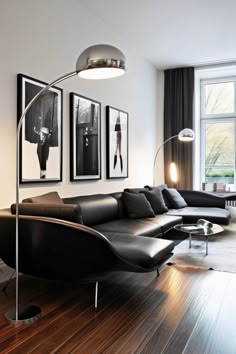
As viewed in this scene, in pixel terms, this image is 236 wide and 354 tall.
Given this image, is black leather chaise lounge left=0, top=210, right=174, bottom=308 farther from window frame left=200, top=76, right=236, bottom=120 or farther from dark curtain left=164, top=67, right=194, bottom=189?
window frame left=200, top=76, right=236, bottom=120

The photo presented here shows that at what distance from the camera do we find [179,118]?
6.95 meters

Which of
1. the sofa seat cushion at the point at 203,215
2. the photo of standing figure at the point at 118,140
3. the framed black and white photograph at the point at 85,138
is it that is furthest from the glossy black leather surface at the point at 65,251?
the photo of standing figure at the point at 118,140

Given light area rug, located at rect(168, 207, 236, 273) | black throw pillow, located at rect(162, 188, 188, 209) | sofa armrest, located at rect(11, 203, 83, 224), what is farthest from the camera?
black throw pillow, located at rect(162, 188, 188, 209)

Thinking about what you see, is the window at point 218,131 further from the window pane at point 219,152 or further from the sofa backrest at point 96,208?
the sofa backrest at point 96,208

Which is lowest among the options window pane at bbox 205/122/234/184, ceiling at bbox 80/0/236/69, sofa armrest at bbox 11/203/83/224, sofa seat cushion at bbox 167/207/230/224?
sofa seat cushion at bbox 167/207/230/224

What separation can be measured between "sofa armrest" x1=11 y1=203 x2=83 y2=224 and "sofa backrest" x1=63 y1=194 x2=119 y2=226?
3.13 ft

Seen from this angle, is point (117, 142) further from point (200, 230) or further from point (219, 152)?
point (219, 152)

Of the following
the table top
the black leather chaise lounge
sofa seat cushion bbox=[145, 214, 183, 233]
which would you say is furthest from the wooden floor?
sofa seat cushion bbox=[145, 214, 183, 233]

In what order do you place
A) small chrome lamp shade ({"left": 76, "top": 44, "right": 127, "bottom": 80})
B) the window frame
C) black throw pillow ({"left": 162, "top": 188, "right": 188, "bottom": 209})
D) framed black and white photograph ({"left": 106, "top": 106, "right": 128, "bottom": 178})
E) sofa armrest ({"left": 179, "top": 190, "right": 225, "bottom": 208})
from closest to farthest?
small chrome lamp shade ({"left": 76, "top": 44, "right": 127, "bottom": 80}) → framed black and white photograph ({"left": 106, "top": 106, "right": 128, "bottom": 178}) → black throw pillow ({"left": 162, "top": 188, "right": 188, "bottom": 209}) → sofa armrest ({"left": 179, "top": 190, "right": 225, "bottom": 208}) → the window frame

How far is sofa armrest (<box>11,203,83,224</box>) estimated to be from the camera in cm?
245

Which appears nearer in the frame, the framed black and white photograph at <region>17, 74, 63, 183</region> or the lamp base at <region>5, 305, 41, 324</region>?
the lamp base at <region>5, 305, 41, 324</region>

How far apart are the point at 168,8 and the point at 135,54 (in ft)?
4.92

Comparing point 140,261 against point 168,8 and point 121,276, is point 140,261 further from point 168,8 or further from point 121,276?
point 168,8

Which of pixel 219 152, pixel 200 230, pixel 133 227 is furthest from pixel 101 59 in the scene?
pixel 219 152
